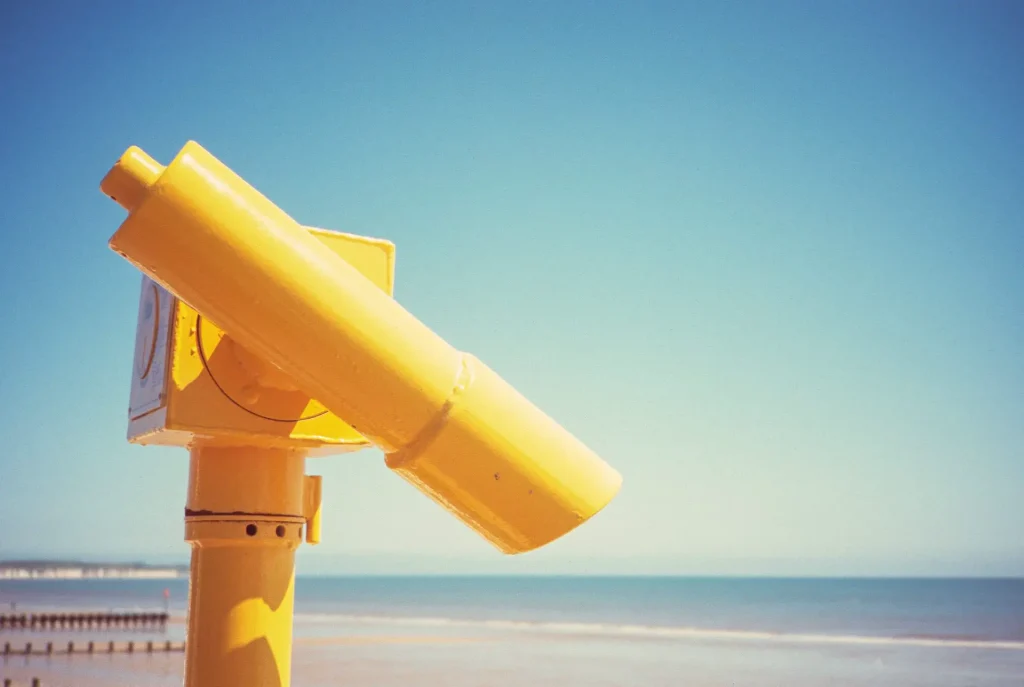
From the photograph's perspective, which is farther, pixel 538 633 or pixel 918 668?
pixel 538 633

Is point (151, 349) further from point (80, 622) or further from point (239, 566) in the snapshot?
point (80, 622)

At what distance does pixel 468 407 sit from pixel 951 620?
59.8 m

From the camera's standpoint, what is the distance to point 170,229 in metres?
1.36

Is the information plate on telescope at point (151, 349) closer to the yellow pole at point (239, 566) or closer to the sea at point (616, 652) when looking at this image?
the yellow pole at point (239, 566)

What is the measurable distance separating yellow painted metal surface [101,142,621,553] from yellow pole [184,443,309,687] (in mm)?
378

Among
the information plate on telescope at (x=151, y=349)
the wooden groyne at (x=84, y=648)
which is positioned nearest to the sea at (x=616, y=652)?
the wooden groyne at (x=84, y=648)

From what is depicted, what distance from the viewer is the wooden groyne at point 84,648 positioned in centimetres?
2649

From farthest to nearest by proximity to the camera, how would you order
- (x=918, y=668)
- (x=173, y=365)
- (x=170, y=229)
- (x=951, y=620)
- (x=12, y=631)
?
(x=951, y=620), (x=12, y=631), (x=918, y=668), (x=173, y=365), (x=170, y=229)

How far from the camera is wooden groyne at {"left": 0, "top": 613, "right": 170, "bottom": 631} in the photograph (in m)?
36.7

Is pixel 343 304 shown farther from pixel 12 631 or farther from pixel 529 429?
pixel 12 631

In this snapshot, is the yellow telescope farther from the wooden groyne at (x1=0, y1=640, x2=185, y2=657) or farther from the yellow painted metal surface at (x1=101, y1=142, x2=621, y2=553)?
the wooden groyne at (x1=0, y1=640, x2=185, y2=657)

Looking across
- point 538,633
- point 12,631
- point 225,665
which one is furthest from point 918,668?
point 12,631

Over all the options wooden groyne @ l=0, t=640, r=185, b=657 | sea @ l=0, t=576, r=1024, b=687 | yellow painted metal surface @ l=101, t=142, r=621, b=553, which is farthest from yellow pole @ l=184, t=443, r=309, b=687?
wooden groyne @ l=0, t=640, r=185, b=657

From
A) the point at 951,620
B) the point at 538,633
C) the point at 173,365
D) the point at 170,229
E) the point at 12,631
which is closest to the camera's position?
the point at 170,229
